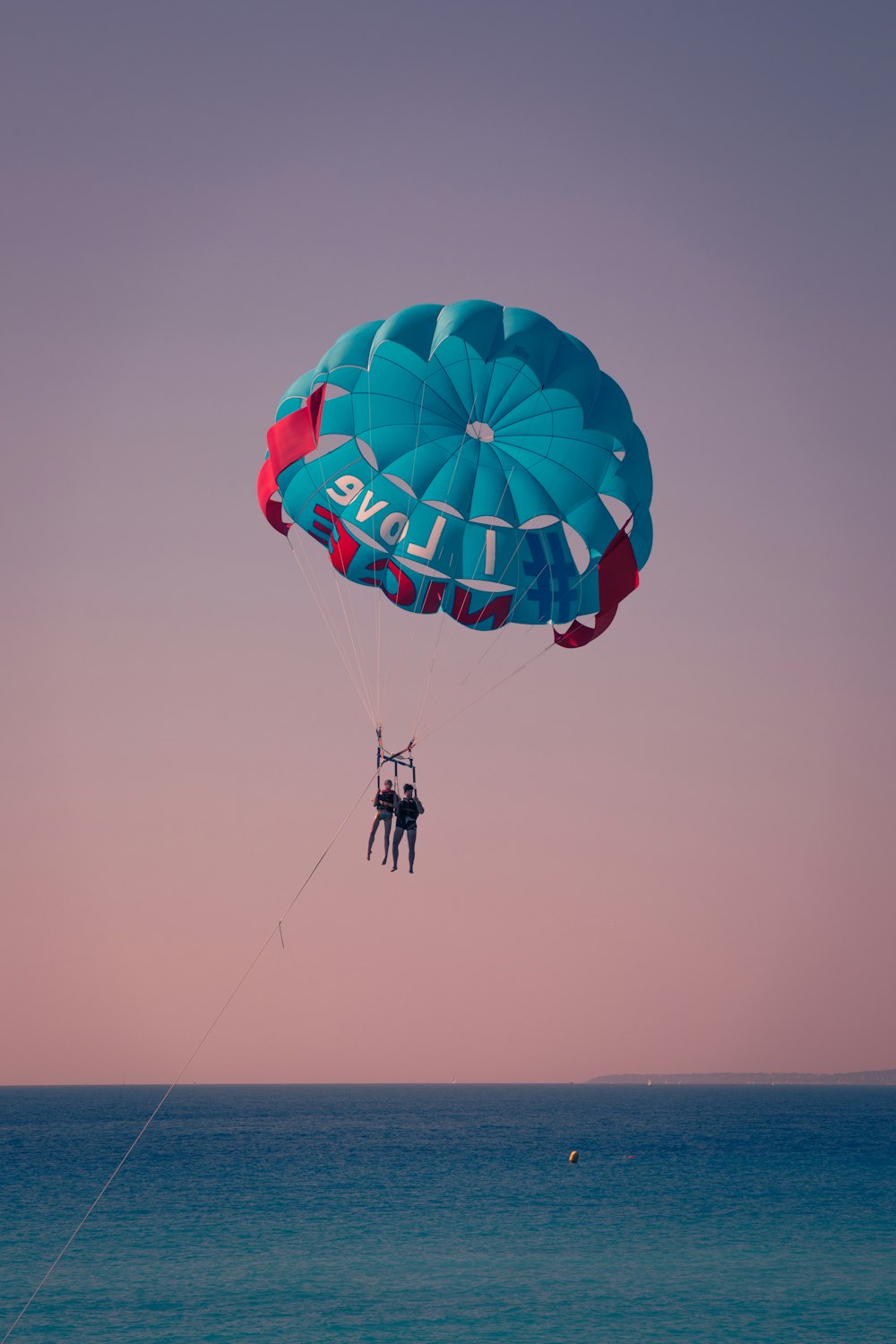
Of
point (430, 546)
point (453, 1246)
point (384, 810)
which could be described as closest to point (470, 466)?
point (430, 546)

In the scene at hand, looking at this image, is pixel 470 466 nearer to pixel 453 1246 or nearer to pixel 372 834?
pixel 372 834

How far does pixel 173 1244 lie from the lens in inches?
1071

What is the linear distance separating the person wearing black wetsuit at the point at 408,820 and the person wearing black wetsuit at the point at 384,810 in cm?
9

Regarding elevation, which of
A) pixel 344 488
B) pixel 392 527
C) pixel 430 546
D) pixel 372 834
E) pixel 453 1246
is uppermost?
pixel 344 488

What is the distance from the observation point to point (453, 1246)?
1057 inches

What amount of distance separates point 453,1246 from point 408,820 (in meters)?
16.9

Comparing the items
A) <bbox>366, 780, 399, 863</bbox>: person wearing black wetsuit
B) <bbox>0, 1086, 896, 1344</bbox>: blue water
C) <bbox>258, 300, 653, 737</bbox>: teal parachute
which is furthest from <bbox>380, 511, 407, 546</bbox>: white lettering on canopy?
<bbox>0, 1086, 896, 1344</bbox>: blue water

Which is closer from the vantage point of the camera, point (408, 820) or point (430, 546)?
point (408, 820)

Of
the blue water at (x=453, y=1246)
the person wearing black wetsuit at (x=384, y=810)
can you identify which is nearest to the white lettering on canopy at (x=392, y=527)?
the person wearing black wetsuit at (x=384, y=810)

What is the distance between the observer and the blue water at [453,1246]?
19531 mm

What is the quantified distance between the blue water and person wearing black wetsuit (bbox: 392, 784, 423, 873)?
9.05 metres

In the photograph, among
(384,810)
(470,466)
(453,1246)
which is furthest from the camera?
(453,1246)

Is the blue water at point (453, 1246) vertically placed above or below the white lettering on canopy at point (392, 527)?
below

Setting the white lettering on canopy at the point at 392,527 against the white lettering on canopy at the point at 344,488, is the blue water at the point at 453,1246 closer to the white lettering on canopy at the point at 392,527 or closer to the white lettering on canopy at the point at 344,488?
the white lettering on canopy at the point at 392,527
